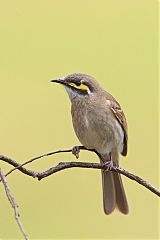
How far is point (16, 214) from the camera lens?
182 centimetres

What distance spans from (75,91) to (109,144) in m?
0.43

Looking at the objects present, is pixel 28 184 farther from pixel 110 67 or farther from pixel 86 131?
pixel 110 67

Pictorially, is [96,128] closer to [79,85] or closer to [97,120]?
A: [97,120]

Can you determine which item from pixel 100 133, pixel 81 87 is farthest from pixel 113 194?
pixel 81 87

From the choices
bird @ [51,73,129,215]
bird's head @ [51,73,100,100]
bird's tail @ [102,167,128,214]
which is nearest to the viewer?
bird's head @ [51,73,100,100]

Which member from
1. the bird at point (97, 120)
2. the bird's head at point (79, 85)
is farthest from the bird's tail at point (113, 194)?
the bird's head at point (79, 85)

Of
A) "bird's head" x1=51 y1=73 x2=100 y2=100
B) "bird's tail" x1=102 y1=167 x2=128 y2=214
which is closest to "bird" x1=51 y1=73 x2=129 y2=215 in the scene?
"bird's head" x1=51 y1=73 x2=100 y2=100

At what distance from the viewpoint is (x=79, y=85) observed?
340 cm

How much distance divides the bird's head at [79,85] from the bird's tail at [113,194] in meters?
0.67

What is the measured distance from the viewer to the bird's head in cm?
328

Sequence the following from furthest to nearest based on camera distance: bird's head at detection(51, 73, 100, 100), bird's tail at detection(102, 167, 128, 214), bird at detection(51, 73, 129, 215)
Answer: bird's tail at detection(102, 167, 128, 214) < bird at detection(51, 73, 129, 215) < bird's head at detection(51, 73, 100, 100)

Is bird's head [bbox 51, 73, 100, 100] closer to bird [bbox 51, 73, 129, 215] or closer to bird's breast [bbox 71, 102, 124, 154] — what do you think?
bird [bbox 51, 73, 129, 215]

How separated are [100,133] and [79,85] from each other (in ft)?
1.17

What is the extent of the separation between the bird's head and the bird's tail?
67 centimetres
